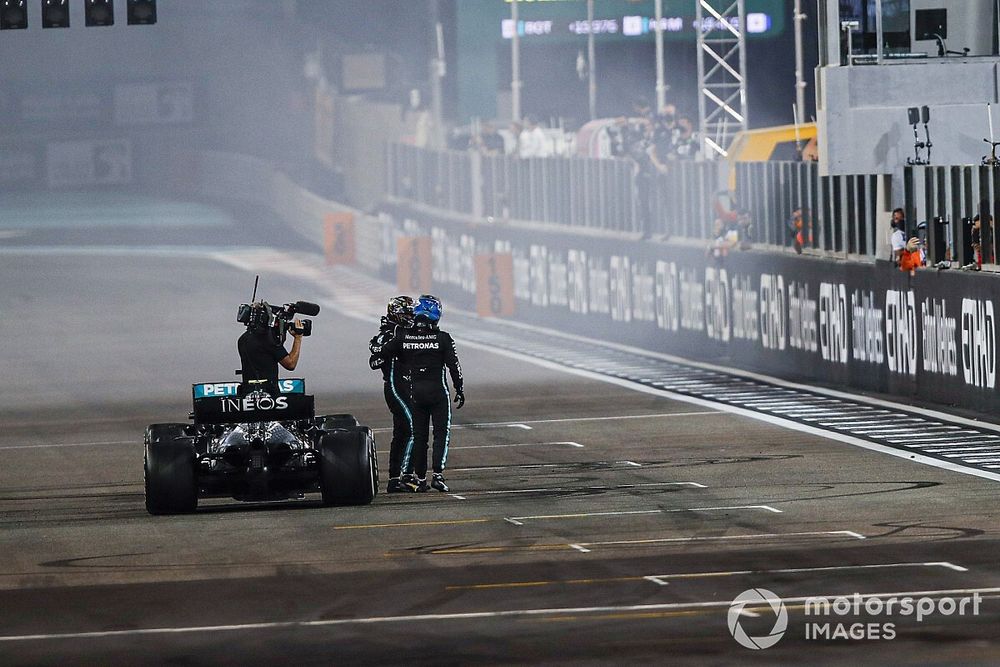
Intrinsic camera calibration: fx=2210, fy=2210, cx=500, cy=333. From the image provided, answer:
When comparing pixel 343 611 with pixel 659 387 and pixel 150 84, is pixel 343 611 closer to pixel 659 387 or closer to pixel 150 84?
pixel 659 387

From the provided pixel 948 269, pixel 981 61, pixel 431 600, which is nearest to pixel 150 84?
pixel 981 61

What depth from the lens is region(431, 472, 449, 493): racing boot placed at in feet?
59.3

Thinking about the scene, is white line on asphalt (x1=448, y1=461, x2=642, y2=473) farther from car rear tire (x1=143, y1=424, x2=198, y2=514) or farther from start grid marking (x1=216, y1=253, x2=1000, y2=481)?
car rear tire (x1=143, y1=424, x2=198, y2=514)

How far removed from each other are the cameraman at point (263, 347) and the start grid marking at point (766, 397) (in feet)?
18.9

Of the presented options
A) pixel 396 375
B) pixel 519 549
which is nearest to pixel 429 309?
pixel 396 375

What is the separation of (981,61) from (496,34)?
30.1m

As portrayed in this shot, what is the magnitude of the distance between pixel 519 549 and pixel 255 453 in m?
2.98

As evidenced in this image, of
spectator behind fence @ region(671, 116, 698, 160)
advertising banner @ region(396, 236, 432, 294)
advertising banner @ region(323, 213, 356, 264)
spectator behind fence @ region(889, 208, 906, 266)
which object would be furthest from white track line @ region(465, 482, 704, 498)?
advertising banner @ region(323, 213, 356, 264)

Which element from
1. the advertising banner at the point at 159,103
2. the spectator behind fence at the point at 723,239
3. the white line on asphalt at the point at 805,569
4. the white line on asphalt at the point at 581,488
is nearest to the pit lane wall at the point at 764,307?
the spectator behind fence at the point at 723,239

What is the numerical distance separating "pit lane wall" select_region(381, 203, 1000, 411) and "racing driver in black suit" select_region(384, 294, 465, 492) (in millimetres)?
7015

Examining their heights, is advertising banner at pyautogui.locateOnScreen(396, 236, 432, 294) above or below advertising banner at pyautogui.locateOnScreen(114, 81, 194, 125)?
below

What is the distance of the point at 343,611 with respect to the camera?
40.0ft

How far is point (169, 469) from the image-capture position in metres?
16.7

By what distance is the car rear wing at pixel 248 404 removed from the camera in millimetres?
17078
